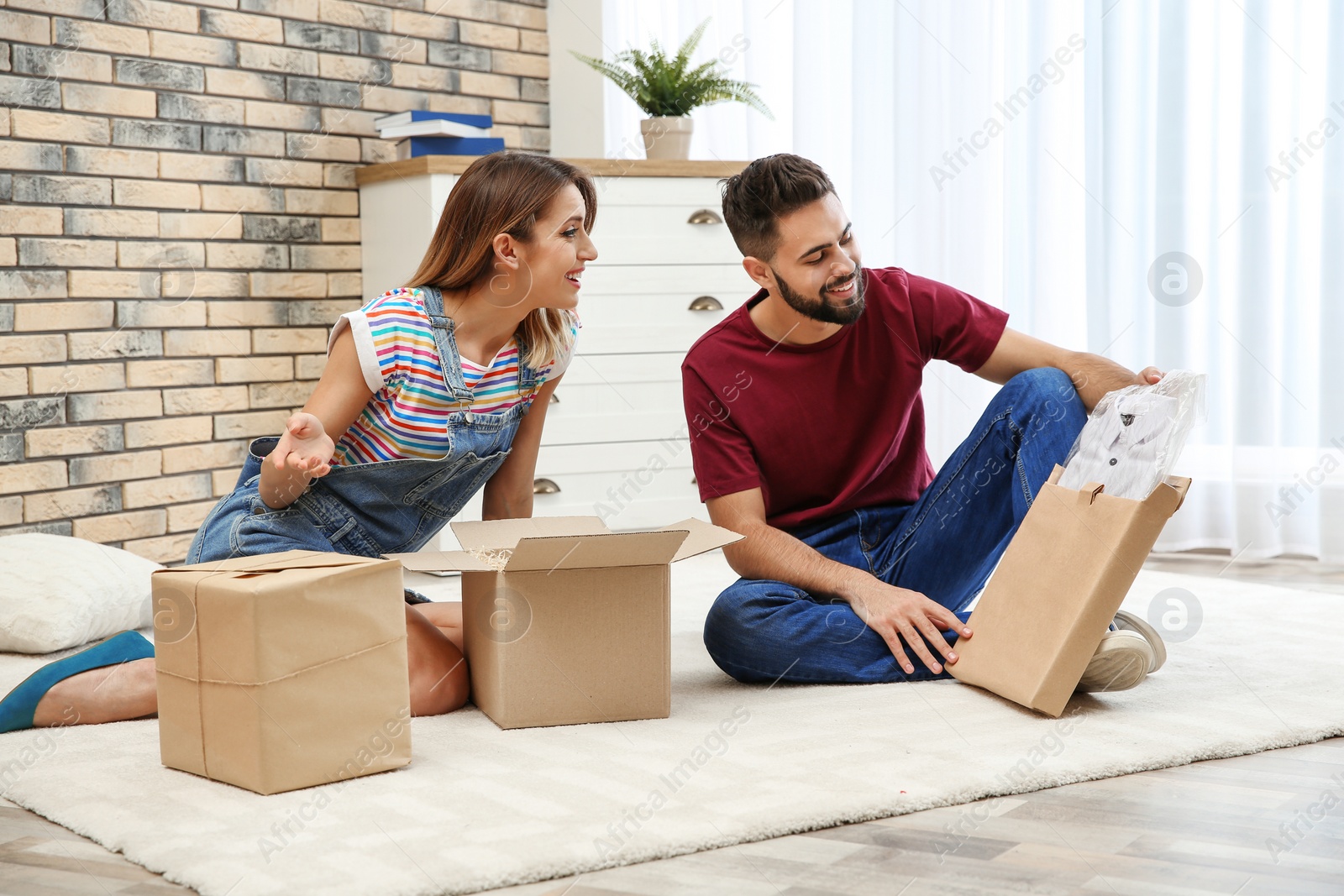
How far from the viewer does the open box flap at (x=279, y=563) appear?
1.41 m

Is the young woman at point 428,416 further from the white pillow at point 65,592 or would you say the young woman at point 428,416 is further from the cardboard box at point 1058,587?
the cardboard box at point 1058,587

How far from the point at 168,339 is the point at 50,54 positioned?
639 mm

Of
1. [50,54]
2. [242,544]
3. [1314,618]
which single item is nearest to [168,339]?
[50,54]

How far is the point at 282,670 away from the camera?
1333mm

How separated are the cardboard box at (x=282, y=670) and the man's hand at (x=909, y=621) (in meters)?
0.66

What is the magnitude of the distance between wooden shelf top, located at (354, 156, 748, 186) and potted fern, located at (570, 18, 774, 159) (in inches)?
5.8

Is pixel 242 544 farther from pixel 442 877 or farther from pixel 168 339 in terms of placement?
pixel 168 339

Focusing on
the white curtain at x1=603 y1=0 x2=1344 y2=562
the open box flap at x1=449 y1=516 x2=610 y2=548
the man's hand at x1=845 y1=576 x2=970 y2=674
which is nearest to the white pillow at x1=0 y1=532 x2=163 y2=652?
the open box flap at x1=449 y1=516 x2=610 y2=548

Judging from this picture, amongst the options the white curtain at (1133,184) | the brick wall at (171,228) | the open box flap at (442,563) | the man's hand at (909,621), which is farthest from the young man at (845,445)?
the brick wall at (171,228)

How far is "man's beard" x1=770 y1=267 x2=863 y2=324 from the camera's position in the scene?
186 centimetres

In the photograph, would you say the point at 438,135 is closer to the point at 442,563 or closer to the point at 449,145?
the point at 449,145

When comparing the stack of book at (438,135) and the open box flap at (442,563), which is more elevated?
the stack of book at (438,135)

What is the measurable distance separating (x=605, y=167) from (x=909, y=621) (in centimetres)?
160

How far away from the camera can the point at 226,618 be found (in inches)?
52.9
